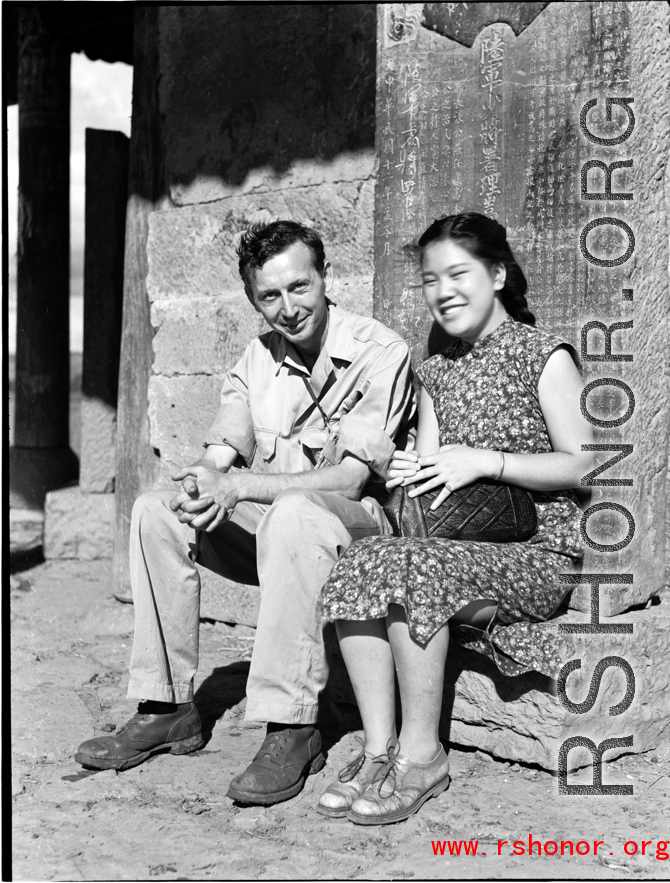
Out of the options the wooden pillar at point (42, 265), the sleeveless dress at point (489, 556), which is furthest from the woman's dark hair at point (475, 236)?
the wooden pillar at point (42, 265)

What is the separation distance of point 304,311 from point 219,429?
454 millimetres

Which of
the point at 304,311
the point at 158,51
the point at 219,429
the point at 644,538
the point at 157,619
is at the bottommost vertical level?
the point at 157,619

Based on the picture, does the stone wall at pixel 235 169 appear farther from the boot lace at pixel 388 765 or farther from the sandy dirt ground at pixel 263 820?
the boot lace at pixel 388 765

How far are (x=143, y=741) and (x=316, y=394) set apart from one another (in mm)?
1113

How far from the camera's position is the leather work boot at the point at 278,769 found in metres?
2.19

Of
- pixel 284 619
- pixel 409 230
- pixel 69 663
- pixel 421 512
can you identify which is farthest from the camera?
pixel 69 663

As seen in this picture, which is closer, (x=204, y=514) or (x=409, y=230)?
(x=204, y=514)

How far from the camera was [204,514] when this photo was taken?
2.41m

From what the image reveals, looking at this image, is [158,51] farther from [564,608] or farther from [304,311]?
[564,608]

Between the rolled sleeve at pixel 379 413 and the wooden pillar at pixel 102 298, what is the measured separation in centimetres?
304

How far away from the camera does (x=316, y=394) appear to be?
8.93 ft

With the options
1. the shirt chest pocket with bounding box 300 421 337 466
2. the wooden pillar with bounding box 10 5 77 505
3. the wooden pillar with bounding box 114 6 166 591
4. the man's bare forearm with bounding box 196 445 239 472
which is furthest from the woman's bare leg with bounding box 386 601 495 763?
the wooden pillar with bounding box 10 5 77 505

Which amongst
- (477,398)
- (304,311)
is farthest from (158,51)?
(477,398)

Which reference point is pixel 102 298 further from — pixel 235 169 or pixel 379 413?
pixel 379 413
